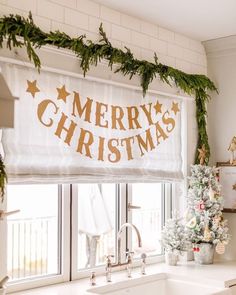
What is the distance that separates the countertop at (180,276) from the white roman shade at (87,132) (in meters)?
0.71

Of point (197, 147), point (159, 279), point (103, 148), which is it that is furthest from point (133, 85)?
point (159, 279)

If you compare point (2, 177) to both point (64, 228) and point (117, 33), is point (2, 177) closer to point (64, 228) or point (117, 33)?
point (64, 228)

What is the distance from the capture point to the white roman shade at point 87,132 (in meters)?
3.12

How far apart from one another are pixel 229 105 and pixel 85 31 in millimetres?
1664

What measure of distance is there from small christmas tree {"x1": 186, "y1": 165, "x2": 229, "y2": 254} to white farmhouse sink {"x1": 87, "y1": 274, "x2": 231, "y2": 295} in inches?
20.9

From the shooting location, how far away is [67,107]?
341cm

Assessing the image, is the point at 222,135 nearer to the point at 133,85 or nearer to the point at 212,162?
the point at 212,162

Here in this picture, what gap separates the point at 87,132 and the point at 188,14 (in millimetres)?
1253

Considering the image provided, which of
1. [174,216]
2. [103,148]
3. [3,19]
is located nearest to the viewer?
[3,19]

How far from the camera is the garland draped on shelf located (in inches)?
118

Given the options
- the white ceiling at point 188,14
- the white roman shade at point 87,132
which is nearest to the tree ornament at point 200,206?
the white roman shade at point 87,132

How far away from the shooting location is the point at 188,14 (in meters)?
3.86

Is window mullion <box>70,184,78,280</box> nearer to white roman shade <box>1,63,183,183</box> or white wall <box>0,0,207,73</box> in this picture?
white roman shade <box>1,63,183,183</box>

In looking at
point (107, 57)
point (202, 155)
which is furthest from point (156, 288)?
point (107, 57)
